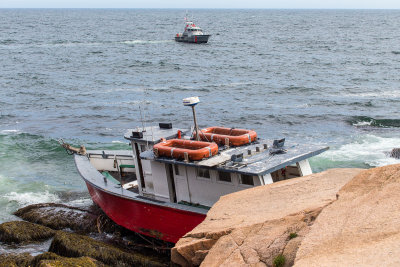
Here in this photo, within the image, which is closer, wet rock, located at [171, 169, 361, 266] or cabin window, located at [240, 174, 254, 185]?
wet rock, located at [171, 169, 361, 266]

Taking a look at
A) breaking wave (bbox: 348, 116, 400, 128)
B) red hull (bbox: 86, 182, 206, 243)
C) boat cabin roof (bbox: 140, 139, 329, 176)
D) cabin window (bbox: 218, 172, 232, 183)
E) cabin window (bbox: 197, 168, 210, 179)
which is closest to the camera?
boat cabin roof (bbox: 140, 139, 329, 176)

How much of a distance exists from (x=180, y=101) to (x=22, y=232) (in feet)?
84.4

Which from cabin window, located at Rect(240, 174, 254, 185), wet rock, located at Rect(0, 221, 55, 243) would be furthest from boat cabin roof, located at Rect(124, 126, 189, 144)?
wet rock, located at Rect(0, 221, 55, 243)

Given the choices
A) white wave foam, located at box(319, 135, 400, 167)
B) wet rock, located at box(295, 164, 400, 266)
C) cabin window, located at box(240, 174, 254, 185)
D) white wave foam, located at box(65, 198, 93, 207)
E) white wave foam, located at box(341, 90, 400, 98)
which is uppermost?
wet rock, located at box(295, 164, 400, 266)

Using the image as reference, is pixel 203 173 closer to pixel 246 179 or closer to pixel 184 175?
pixel 184 175

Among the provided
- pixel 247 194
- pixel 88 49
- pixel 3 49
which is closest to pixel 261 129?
pixel 247 194

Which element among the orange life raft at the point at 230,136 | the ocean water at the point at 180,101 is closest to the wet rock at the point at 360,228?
the orange life raft at the point at 230,136

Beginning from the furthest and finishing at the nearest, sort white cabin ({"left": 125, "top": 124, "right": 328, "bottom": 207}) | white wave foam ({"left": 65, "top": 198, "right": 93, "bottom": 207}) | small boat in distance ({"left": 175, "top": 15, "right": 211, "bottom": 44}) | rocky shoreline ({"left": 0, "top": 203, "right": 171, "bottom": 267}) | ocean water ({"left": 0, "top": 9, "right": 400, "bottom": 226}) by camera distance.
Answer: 1. small boat in distance ({"left": 175, "top": 15, "right": 211, "bottom": 44})
2. ocean water ({"left": 0, "top": 9, "right": 400, "bottom": 226})
3. white wave foam ({"left": 65, "top": 198, "right": 93, "bottom": 207})
4. white cabin ({"left": 125, "top": 124, "right": 328, "bottom": 207})
5. rocky shoreline ({"left": 0, "top": 203, "right": 171, "bottom": 267})

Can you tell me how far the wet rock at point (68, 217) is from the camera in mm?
19531

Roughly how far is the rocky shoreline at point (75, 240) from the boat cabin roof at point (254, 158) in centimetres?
286

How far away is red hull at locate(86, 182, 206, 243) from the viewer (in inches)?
648

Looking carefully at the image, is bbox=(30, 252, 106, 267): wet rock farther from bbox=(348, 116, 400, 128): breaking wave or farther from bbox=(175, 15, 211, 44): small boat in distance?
bbox=(175, 15, 211, 44): small boat in distance

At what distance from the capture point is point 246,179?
15844 millimetres

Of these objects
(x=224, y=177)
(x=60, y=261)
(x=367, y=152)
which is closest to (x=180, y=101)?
(x=367, y=152)
